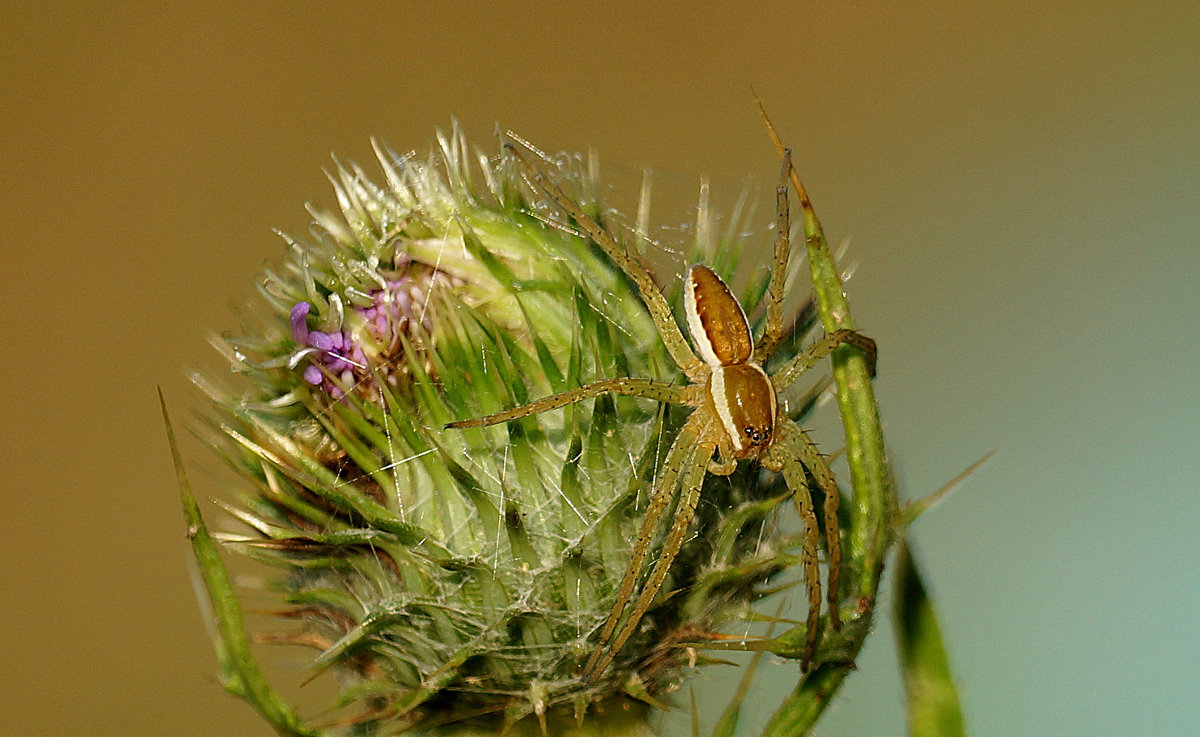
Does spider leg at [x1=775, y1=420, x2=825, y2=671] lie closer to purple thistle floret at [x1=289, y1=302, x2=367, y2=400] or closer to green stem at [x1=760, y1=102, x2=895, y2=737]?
green stem at [x1=760, y1=102, x2=895, y2=737]

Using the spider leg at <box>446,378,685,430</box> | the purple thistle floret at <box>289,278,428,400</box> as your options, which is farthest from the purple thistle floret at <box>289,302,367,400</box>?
the spider leg at <box>446,378,685,430</box>

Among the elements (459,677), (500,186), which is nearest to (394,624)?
(459,677)

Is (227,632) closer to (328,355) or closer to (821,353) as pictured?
(328,355)

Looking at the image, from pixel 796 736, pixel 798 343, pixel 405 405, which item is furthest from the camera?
pixel 798 343

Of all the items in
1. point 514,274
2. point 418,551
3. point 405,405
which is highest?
point 514,274

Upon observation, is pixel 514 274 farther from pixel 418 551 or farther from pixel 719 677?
pixel 719 677

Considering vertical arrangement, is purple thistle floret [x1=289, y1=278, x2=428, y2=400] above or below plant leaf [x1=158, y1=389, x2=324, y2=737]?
above
